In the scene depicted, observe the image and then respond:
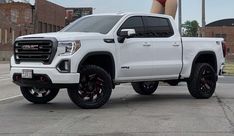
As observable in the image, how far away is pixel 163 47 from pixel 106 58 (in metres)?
1.77

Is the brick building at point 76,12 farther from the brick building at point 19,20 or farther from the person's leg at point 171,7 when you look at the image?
the person's leg at point 171,7

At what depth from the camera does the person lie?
61.0ft

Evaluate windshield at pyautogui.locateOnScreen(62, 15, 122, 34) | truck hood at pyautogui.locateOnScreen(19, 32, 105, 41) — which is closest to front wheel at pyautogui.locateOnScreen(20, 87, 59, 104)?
windshield at pyautogui.locateOnScreen(62, 15, 122, 34)

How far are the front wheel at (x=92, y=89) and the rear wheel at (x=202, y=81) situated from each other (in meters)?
3.01

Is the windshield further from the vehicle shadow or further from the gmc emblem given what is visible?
the vehicle shadow

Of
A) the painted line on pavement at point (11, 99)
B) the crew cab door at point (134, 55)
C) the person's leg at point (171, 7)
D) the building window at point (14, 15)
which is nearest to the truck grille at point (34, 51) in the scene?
the crew cab door at point (134, 55)

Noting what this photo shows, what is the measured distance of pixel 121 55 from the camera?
39.8 ft

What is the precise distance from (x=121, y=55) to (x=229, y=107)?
259cm

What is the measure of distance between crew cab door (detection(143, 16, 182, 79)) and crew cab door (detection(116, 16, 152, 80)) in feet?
0.47

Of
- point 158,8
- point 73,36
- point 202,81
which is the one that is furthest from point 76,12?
point 73,36

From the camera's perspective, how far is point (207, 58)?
14.8 metres

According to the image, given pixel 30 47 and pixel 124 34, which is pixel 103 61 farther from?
pixel 30 47

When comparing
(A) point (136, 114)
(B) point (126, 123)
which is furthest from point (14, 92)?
(B) point (126, 123)

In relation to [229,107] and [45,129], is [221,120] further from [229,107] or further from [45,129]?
[45,129]
